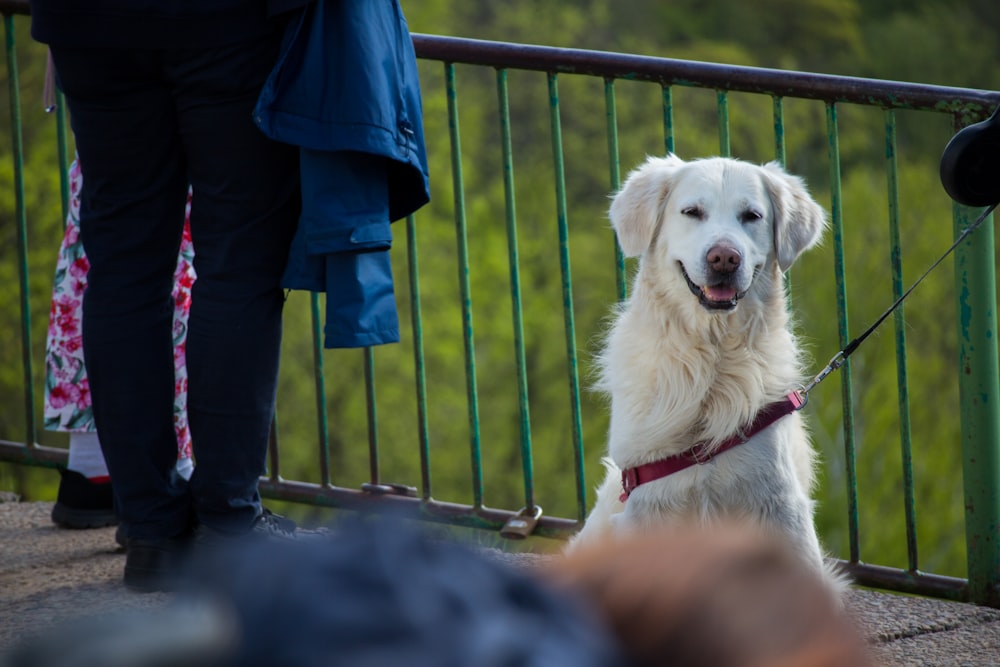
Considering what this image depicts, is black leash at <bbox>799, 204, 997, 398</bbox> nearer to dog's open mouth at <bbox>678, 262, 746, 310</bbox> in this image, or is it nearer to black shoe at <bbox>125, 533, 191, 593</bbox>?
dog's open mouth at <bbox>678, 262, 746, 310</bbox>

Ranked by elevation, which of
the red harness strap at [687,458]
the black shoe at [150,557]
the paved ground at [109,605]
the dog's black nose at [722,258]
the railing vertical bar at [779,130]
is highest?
the railing vertical bar at [779,130]

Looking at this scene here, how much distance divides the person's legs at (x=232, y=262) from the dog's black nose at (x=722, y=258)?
1.12 m

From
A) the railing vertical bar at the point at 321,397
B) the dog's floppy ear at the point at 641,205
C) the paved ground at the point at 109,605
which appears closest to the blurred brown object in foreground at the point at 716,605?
the paved ground at the point at 109,605

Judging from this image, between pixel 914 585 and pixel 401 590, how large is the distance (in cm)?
334

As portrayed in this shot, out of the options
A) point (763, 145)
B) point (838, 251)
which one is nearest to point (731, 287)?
point (838, 251)

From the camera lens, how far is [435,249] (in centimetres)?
2369

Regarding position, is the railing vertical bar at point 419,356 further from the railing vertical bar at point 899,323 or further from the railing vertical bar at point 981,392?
the railing vertical bar at point 981,392

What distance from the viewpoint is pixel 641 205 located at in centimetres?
356

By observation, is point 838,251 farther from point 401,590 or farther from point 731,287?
point 401,590

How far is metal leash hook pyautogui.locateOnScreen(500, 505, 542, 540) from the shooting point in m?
3.92

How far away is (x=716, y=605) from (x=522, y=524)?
3.36m

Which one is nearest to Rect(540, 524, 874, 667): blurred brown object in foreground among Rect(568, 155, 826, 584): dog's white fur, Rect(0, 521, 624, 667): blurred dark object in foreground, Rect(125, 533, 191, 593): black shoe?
Rect(0, 521, 624, 667): blurred dark object in foreground

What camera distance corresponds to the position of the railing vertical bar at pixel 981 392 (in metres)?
3.42

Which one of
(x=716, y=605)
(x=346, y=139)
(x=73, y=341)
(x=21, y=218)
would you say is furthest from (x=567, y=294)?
(x=716, y=605)
